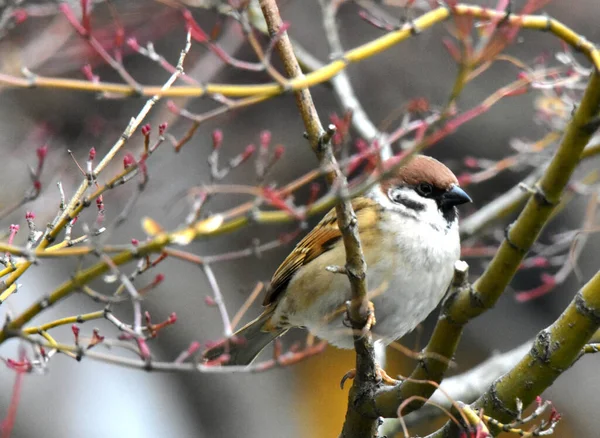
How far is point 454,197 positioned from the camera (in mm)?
3811

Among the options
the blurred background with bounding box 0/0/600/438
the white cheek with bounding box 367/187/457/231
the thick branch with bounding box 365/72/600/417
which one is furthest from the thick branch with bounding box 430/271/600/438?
the blurred background with bounding box 0/0/600/438

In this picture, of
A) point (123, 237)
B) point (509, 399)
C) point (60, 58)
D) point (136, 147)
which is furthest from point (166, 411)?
point (509, 399)

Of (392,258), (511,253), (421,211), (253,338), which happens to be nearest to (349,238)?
(511,253)

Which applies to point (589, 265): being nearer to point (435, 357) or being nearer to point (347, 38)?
point (347, 38)

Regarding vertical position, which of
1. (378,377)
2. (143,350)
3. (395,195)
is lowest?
(378,377)

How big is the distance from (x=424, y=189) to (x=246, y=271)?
3815mm

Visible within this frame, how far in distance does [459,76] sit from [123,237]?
17.0ft

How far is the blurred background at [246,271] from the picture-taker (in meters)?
6.67

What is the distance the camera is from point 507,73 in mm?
7133

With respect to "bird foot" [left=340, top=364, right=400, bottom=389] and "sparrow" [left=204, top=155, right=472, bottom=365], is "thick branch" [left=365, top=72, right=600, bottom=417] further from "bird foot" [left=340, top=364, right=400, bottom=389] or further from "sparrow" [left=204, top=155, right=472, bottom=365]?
"sparrow" [left=204, top=155, right=472, bottom=365]

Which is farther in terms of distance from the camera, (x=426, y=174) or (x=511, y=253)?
(x=426, y=174)

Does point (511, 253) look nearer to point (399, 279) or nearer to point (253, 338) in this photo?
point (399, 279)

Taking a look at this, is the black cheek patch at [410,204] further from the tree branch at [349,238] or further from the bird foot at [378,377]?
the tree branch at [349,238]

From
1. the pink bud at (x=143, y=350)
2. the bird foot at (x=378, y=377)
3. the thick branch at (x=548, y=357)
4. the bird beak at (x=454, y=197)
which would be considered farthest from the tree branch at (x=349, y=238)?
the bird beak at (x=454, y=197)
